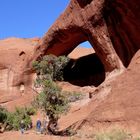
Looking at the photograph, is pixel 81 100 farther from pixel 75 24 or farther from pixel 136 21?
pixel 136 21

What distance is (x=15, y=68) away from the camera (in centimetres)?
3219

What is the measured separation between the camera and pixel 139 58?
16.7 metres

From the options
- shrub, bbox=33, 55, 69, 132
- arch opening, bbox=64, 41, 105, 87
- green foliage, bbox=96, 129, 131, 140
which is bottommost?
green foliage, bbox=96, 129, 131, 140

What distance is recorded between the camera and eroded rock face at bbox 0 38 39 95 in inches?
1232

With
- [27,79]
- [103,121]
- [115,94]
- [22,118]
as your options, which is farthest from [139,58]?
[27,79]

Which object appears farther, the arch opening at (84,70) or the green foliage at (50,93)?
the arch opening at (84,70)

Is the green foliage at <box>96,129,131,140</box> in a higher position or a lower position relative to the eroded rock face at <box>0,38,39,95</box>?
lower

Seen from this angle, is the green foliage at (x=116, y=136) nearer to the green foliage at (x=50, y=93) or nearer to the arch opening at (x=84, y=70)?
the green foliage at (x=50, y=93)

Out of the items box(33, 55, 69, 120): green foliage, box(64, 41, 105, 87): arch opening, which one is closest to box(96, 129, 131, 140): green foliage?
box(33, 55, 69, 120): green foliage

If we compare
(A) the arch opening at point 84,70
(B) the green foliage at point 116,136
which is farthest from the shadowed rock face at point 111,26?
(B) the green foliage at point 116,136

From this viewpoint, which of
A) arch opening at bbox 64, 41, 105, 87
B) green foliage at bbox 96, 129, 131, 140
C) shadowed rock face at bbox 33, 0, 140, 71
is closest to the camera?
green foliage at bbox 96, 129, 131, 140

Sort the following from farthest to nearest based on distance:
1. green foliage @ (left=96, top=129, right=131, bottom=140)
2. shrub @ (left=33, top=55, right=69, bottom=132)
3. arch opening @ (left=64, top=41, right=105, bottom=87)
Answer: arch opening @ (left=64, top=41, right=105, bottom=87)
shrub @ (left=33, top=55, right=69, bottom=132)
green foliage @ (left=96, top=129, right=131, bottom=140)

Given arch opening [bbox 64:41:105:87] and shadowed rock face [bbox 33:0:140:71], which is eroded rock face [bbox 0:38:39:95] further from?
shadowed rock face [bbox 33:0:140:71]

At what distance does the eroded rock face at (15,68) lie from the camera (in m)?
31.3
